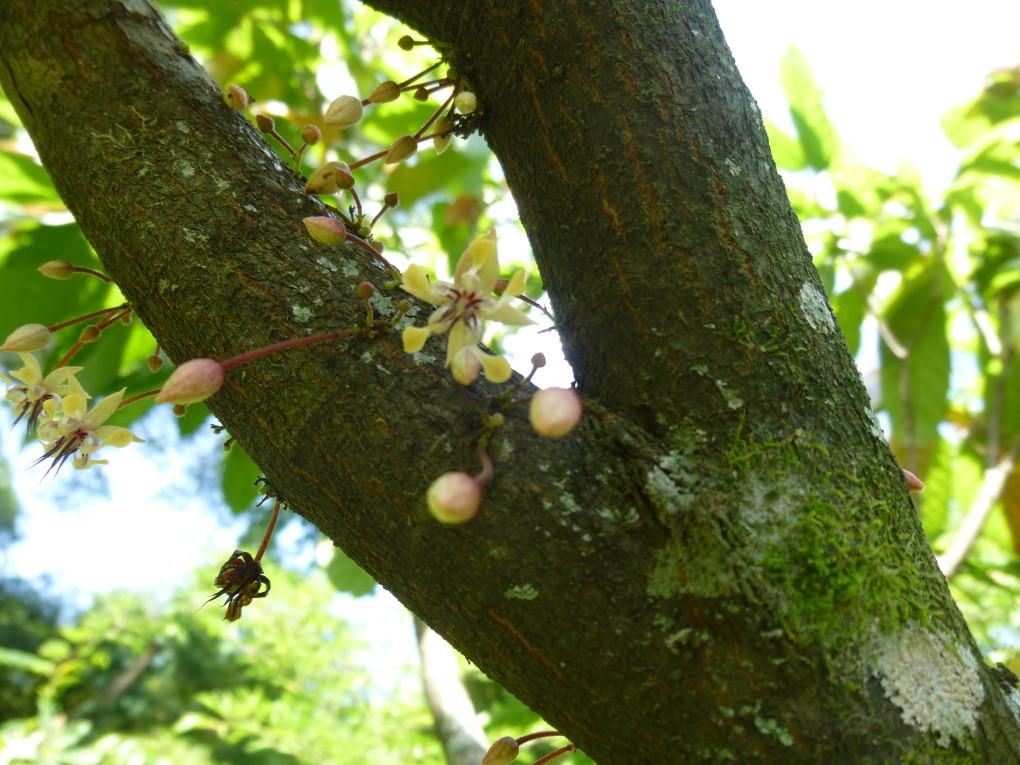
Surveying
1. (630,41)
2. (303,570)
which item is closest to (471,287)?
(630,41)

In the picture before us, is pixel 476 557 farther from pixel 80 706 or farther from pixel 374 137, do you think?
pixel 80 706

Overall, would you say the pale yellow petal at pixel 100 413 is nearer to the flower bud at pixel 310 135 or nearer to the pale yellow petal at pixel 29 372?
the pale yellow petal at pixel 29 372

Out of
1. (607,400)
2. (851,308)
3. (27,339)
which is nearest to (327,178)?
(607,400)

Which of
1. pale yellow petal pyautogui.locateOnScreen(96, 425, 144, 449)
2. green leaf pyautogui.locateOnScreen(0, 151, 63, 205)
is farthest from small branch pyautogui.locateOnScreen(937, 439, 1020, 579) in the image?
green leaf pyautogui.locateOnScreen(0, 151, 63, 205)

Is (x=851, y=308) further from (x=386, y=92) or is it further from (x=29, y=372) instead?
(x=29, y=372)

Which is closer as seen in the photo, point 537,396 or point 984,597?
point 537,396
